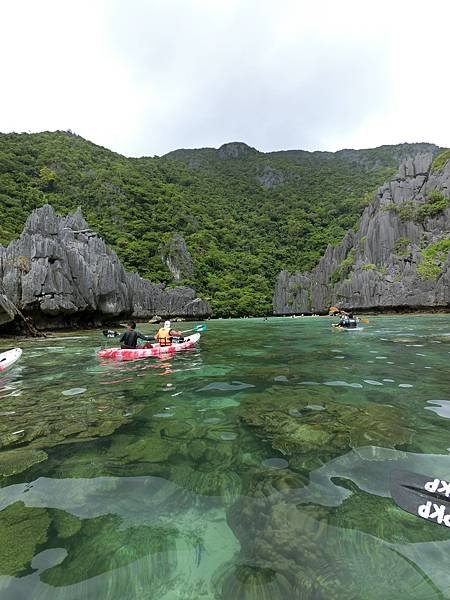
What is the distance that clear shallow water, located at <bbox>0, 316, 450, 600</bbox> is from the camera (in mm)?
2473

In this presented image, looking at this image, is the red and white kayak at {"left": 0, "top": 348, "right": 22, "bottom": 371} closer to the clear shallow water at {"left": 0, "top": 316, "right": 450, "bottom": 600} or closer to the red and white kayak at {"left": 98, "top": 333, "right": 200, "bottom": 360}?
the red and white kayak at {"left": 98, "top": 333, "right": 200, "bottom": 360}

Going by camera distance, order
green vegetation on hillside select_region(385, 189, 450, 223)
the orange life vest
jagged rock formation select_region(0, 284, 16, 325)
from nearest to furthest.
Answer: the orange life vest, jagged rock formation select_region(0, 284, 16, 325), green vegetation on hillside select_region(385, 189, 450, 223)

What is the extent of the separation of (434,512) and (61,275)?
41.6 m

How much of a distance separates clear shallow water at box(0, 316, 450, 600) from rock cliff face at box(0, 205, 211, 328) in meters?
30.0

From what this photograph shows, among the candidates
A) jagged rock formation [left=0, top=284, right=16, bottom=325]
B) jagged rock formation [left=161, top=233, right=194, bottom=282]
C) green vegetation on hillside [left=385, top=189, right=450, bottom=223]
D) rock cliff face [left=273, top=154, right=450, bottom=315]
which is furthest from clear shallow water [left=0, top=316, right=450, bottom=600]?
jagged rock formation [left=161, top=233, right=194, bottom=282]

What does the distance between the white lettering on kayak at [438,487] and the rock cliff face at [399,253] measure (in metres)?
64.9

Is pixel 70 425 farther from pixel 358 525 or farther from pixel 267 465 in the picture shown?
pixel 358 525

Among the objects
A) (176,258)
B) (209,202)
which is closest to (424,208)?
(176,258)

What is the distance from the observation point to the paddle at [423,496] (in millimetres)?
3154

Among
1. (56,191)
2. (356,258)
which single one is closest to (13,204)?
(56,191)

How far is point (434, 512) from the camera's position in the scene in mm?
3176

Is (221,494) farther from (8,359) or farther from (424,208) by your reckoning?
(424,208)

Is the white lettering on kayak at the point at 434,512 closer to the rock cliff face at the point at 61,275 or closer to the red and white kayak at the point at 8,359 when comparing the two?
the red and white kayak at the point at 8,359

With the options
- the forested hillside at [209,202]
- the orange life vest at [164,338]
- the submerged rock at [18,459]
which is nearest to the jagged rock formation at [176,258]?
the forested hillside at [209,202]
